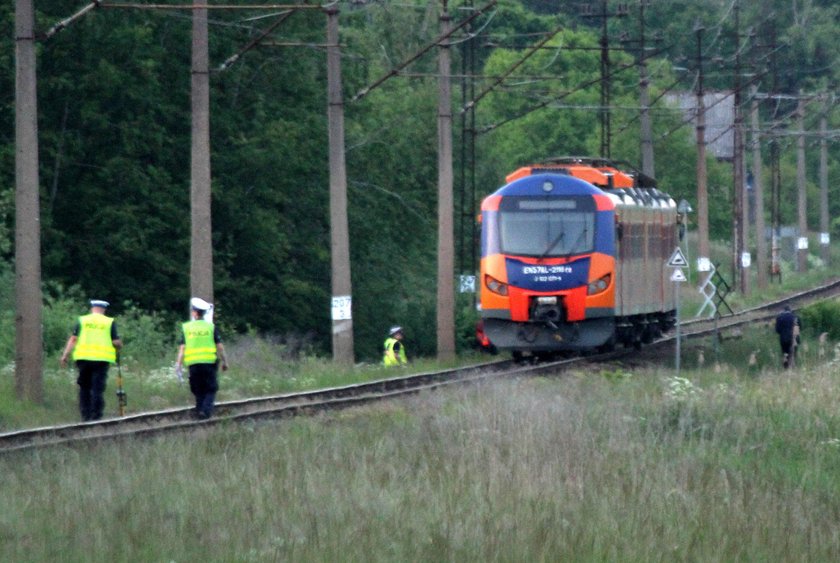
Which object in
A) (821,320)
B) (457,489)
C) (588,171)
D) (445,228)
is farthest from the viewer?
(821,320)

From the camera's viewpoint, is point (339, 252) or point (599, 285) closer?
point (599, 285)

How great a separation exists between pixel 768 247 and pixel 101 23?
195 feet

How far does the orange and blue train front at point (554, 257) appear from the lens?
27734mm

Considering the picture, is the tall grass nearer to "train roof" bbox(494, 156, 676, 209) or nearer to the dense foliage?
"train roof" bbox(494, 156, 676, 209)

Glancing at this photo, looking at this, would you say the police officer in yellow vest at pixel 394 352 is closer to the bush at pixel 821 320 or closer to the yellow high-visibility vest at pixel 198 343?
the bush at pixel 821 320

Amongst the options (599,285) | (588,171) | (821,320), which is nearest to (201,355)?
(599,285)

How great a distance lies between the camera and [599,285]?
27.8 m

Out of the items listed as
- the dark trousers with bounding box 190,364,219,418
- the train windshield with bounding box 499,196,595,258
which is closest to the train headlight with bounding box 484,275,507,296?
the train windshield with bounding box 499,196,595,258

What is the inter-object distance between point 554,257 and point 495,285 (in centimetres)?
113

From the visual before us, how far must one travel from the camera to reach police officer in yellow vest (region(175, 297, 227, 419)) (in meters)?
18.7

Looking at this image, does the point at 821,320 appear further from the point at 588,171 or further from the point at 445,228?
the point at 588,171

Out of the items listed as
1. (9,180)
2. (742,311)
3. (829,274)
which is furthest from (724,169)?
(9,180)

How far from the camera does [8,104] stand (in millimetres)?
36719

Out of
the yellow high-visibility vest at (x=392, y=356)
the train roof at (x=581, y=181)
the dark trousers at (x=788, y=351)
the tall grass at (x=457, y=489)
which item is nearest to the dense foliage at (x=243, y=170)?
the train roof at (x=581, y=181)
